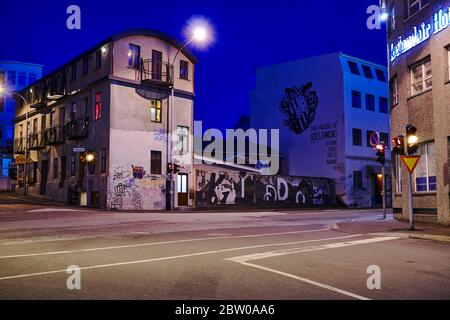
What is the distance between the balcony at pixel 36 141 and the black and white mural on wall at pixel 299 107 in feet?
81.5

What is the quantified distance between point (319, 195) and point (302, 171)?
476 cm

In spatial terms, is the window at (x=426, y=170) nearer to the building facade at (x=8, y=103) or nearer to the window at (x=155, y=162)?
the window at (x=155, y=162)

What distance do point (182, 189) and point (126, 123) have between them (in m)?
6.50

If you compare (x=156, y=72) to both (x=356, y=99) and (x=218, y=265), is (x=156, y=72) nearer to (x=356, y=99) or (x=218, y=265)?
(x=356, y=99)

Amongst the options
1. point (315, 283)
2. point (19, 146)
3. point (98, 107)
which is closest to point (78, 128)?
point (98, 107)

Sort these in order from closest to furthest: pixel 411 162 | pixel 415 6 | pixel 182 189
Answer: pixel 411 162 → pixel 415 6 → pixel 182 189

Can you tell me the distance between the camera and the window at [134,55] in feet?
105

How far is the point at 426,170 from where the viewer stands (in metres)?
18.6

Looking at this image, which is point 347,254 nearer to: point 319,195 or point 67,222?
point 67,222

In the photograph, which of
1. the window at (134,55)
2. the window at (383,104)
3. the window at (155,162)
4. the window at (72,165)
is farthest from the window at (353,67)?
the window at (72,165)

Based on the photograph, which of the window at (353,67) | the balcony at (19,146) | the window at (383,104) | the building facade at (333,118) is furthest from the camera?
the window at (383,104)

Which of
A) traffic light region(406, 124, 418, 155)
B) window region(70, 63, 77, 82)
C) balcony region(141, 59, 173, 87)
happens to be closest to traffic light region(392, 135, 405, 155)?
traffic light region(406, 124, 418, 155)

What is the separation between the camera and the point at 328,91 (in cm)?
4494
